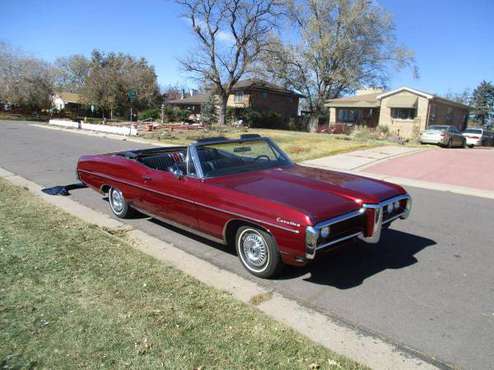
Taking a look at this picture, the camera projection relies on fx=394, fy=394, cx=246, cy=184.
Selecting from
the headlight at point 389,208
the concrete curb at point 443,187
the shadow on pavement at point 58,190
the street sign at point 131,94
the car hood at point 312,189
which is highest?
the street sign at point 131,94

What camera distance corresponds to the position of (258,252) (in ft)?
13.5

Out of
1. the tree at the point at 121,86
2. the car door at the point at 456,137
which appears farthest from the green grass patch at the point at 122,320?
the tree at the point at 121,86

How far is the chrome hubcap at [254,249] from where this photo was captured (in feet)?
13.3

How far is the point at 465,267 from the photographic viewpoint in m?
4.62

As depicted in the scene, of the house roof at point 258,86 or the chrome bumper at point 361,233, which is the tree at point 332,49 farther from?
the chrome bumper at point 361,233

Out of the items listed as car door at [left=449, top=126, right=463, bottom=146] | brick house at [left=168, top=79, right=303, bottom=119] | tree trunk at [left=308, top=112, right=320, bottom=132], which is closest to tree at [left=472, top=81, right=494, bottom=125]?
brick house at [left=168, top=79, right=303, bottom=119]

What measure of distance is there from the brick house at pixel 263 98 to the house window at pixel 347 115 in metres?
6.98

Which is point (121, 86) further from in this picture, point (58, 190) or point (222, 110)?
point (58, 190)

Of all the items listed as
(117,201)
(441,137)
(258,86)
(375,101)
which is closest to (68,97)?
(258,86)

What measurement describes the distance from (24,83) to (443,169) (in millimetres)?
52329

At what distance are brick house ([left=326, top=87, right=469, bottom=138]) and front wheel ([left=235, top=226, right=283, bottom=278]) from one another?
90.9 feet

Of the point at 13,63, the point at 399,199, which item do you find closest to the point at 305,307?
the point at 399,199

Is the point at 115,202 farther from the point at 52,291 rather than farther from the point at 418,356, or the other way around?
the point at 418,356

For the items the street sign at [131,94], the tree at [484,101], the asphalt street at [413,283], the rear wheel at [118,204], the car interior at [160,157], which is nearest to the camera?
the asphalt street at [413,283]
